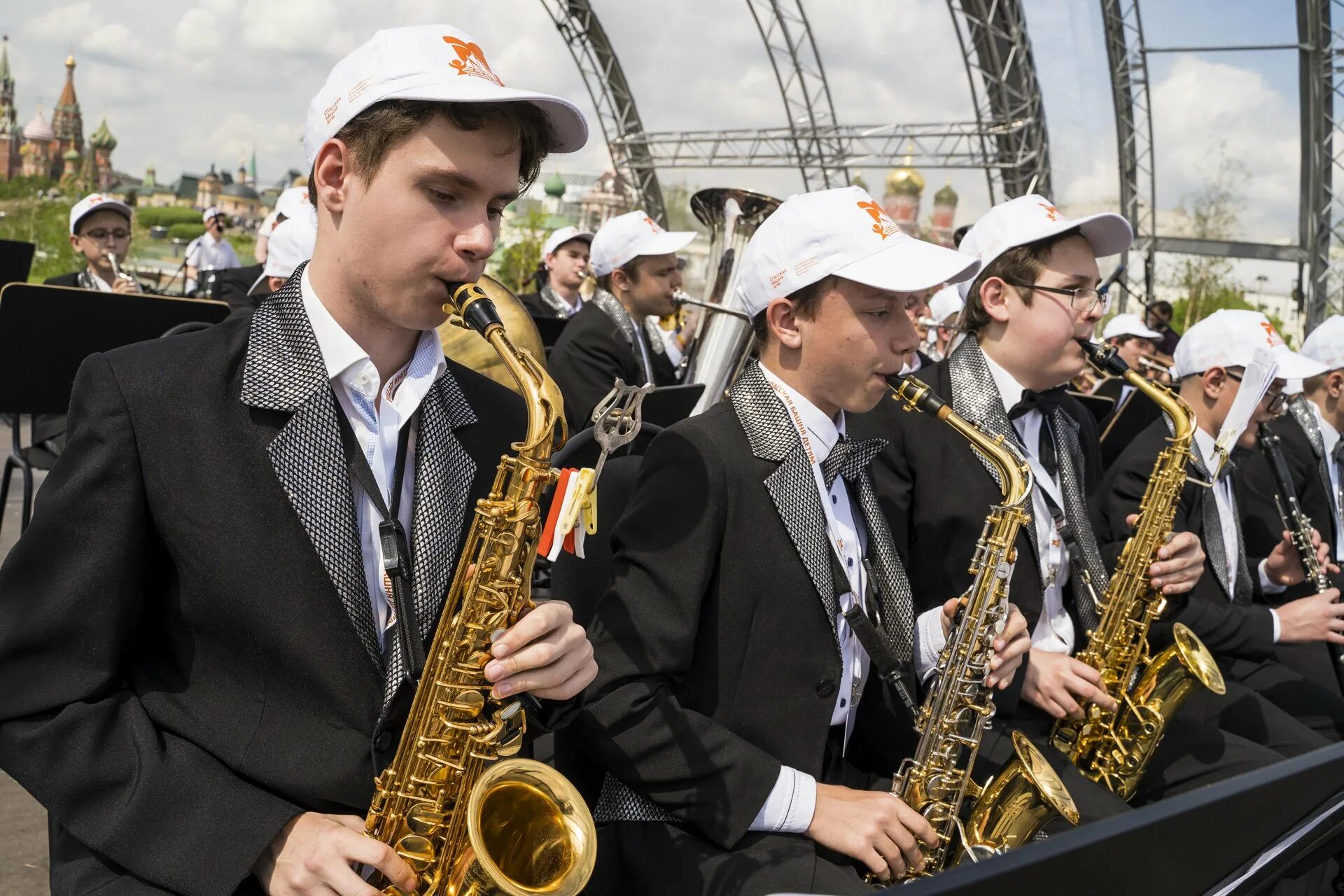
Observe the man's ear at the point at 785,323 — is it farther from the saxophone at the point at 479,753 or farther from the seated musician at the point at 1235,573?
the seated musician at the point at 1235,573

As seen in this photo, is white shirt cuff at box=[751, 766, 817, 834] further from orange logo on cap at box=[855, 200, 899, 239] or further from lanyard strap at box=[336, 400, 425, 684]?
orange logo on cap at box=[855, 200, 899, 239]

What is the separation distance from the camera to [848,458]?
2.70 m

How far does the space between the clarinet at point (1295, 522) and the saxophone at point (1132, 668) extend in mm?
869

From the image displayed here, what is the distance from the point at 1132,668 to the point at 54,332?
404 centimetres

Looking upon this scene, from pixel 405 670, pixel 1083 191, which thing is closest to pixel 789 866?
pixel 405 670

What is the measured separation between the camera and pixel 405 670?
190 cm

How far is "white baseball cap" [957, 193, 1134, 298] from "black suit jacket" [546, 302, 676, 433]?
2.49 meters

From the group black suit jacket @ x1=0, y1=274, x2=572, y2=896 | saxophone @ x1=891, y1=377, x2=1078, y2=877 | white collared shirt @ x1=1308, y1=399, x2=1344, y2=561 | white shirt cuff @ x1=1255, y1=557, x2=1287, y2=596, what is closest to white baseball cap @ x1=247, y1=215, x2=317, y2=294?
saxophone @ x1=891, y1=377, x2=1078, y2=877

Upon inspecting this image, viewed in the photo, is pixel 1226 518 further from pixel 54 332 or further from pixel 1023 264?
pixel 54 332

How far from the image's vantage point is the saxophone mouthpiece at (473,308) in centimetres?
187

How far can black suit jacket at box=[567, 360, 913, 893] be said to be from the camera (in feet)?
7.44

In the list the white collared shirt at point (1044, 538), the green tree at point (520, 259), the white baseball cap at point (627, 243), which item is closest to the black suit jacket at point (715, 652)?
the white collared shirt at point (1044, 538)

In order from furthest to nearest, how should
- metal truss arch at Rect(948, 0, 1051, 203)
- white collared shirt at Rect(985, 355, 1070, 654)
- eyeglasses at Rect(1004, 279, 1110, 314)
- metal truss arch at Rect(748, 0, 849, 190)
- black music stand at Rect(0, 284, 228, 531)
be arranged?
metal truss arch at Rect(748, 0, 849, 190) → metal truss arch at Rect(948, 0, 1051, 203) → black music stand at Rect(0, 284, 228, 531) → eyeglasses at Rect(1004, 279, 1110, 314) → white collared shirt at Rect(985, 355, 1070, 654)

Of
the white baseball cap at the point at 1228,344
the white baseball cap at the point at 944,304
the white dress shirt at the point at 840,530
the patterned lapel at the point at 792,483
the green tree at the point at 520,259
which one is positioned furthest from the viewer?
the green tree at the point at 520,259
